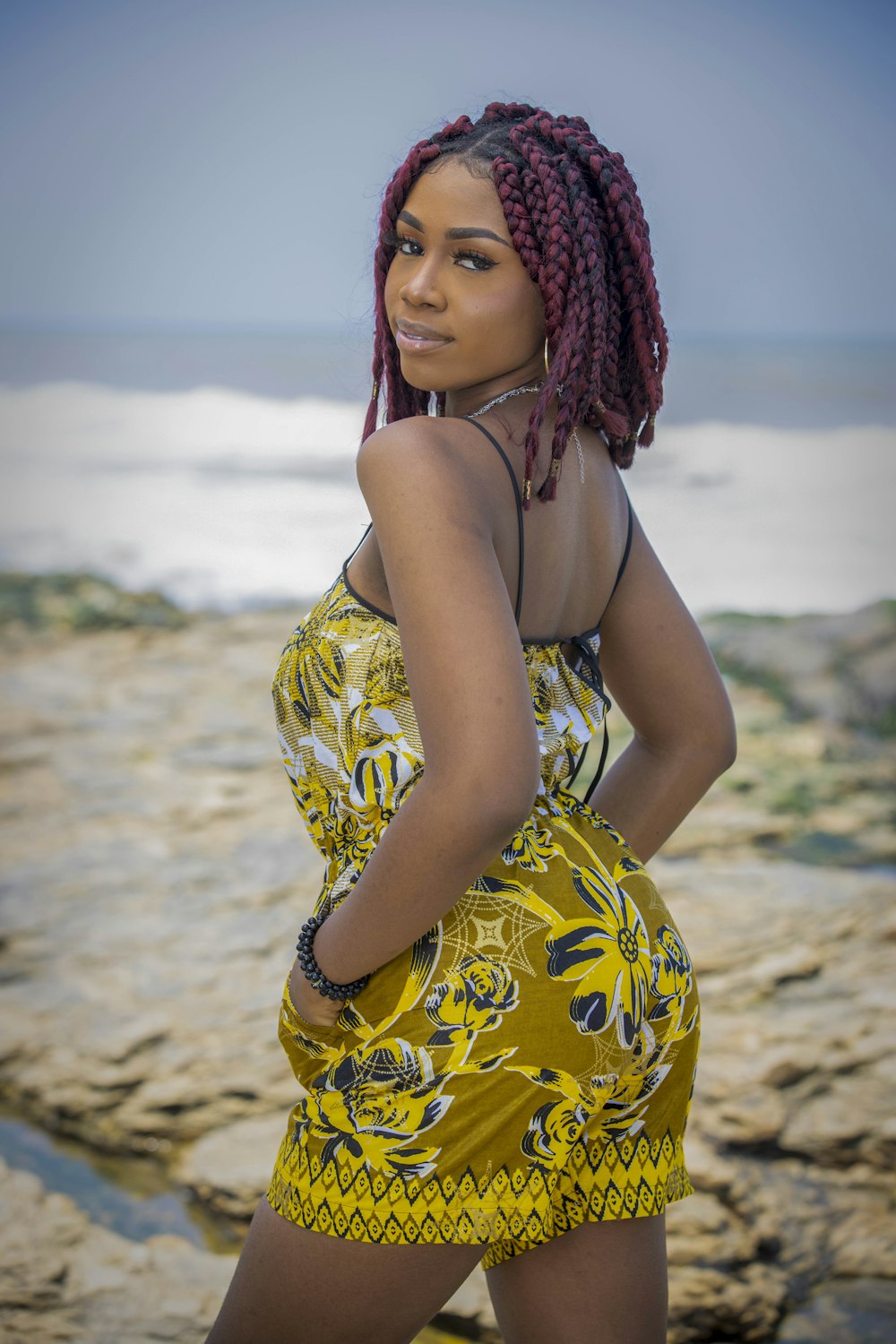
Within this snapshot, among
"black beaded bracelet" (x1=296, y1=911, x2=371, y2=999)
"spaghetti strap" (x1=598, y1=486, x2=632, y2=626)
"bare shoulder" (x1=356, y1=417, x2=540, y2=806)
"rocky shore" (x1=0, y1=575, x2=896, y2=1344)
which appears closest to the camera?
"bare shoulder" (x1=356, y1=417, x2=540, y2=806)

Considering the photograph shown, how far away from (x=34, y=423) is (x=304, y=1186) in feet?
21.9

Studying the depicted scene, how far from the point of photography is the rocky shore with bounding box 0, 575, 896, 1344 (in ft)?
7.06

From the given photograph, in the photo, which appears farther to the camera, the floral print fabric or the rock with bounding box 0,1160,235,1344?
the rock with bounding box 0,1160,235,1344

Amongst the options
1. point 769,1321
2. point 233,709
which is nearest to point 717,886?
point 769,1321

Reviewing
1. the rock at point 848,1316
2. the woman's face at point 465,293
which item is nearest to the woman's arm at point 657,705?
the woman's face at point 465,293

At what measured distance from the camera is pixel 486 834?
1152 mm

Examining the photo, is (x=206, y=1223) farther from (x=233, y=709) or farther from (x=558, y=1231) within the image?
(x=233, y=709)

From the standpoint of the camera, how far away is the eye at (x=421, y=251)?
1345 mm

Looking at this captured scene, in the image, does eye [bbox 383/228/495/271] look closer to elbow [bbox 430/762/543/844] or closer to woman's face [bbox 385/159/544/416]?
woman's face [bbox 385/159/544/416]

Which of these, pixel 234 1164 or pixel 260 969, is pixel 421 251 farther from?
pixel 260 969

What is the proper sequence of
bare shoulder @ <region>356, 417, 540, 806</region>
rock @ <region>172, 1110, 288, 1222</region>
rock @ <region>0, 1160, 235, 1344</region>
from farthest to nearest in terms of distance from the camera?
rock @ <region>172, 1110, 288, 1222</region> < rock @ <region>0, 1160, 235, 1344</region> < bare shoulder @ <region>356, 417, 540, 806</region>

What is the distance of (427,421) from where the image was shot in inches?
48.2

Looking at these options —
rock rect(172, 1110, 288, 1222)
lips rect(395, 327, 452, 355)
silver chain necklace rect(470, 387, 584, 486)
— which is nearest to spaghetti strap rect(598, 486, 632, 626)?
silver chain necklace rect(470, 387, 584, 486)

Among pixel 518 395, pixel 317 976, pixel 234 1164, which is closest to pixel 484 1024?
pixel 317 976
